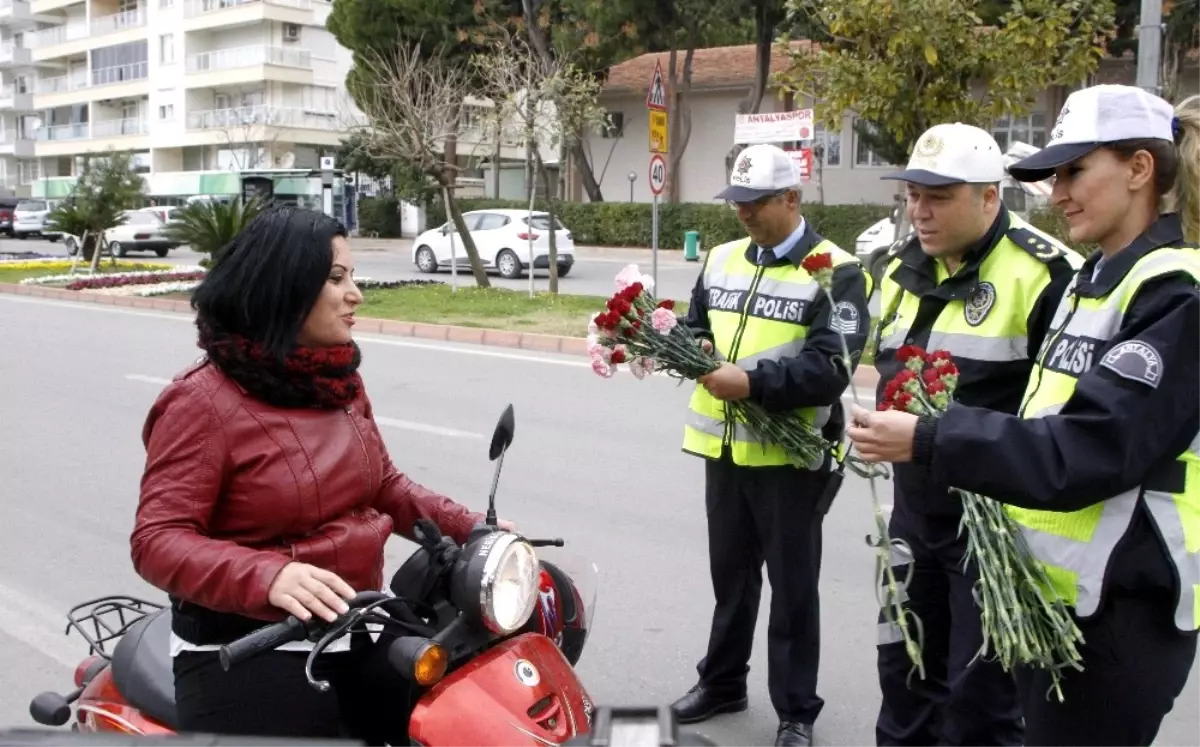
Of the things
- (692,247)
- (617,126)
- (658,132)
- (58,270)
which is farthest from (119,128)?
(658,132)

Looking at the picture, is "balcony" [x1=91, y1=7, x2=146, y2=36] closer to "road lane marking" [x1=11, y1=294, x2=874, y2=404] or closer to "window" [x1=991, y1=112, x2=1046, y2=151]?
"window" [x1=991, y1=112, x2=1046, y2=151]

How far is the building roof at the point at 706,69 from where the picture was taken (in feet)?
122

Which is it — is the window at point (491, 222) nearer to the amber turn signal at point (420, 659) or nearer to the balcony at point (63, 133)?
the amber turn signal at point (420, 659)

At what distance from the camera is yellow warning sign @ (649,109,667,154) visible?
14203mm

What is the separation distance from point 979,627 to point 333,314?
1.85m

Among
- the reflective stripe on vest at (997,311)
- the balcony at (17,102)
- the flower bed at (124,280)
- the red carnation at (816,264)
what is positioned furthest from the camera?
the balcony at (17,102)

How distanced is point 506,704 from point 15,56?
249ft

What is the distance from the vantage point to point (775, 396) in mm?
3600

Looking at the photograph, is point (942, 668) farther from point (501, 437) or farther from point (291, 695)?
point (291, 695)

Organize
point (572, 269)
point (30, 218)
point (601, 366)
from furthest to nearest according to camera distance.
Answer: point (30, 218) → point (572, 269) → point (601, 366)

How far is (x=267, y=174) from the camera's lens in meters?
39.7

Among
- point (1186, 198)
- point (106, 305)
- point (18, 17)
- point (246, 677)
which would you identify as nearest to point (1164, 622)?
point (1186, 198)

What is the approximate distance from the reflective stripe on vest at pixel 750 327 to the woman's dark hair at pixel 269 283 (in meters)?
1.69

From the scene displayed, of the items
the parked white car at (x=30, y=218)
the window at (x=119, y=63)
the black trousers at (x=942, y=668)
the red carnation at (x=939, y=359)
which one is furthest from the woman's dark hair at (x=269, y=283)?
the window at (x=119, y=63)
